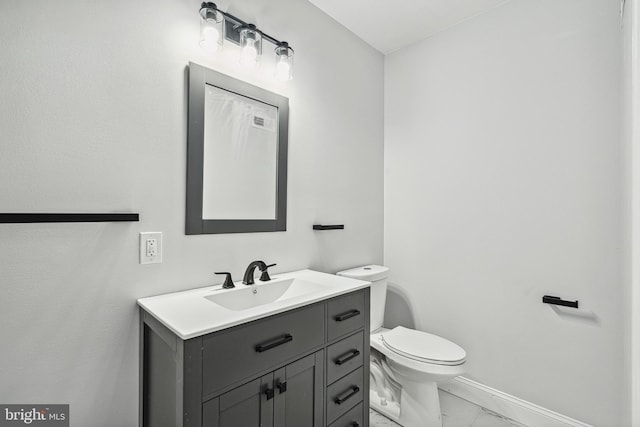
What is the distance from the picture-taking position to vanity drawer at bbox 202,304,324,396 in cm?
94

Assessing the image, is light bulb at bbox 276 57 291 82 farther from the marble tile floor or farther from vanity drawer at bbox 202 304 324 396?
the marble tile floor

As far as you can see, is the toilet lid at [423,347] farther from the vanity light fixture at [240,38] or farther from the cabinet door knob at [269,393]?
the vanity light fixture at [240,38]

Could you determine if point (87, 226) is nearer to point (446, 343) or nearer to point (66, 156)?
point (66, 156)

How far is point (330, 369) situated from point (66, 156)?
4.35 feet

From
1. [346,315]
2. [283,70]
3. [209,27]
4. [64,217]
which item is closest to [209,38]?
[209,27]

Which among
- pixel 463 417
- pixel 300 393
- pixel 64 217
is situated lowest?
pixel 463 417

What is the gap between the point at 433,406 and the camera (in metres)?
1.66

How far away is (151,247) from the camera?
124 cm

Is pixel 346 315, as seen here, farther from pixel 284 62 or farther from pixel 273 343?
pixel 284 62

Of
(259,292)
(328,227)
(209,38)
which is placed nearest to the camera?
(209,38)

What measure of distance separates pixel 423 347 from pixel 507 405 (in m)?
0.68

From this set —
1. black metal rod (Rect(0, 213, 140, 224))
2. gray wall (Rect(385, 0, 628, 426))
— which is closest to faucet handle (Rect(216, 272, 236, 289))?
black metal rod (Rect(0, 213, 140, 224))

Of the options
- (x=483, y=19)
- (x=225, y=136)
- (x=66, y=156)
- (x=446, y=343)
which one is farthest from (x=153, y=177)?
(x=483, y=19)

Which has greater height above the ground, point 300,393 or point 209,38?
point 209,38
